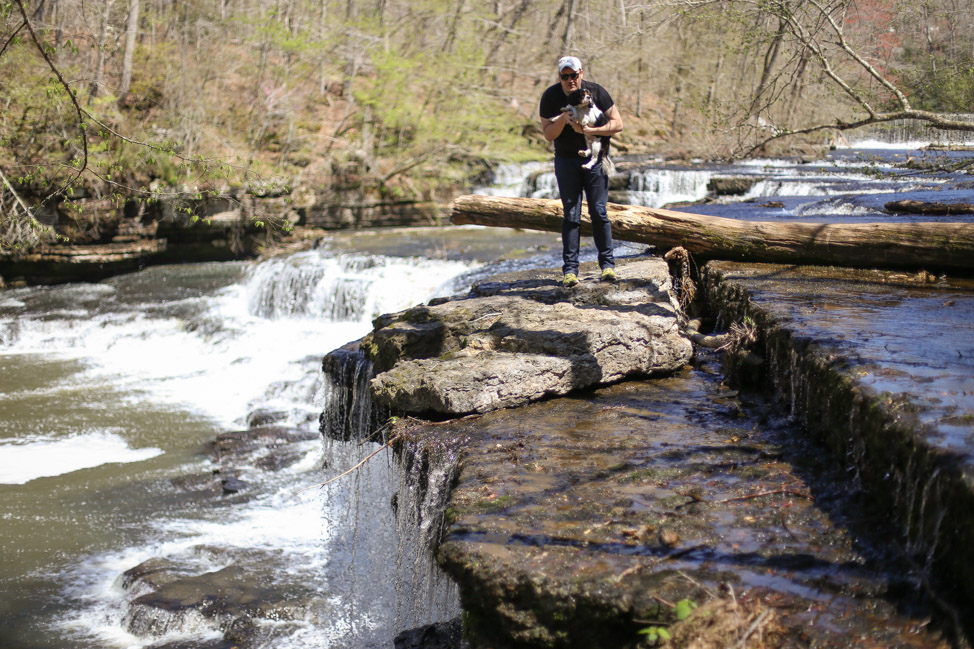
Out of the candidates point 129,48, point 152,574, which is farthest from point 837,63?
point 129,48

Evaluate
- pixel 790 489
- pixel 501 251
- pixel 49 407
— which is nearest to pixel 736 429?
pixel 790 489

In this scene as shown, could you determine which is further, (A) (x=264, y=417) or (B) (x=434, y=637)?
(A) (x=264, y=417)

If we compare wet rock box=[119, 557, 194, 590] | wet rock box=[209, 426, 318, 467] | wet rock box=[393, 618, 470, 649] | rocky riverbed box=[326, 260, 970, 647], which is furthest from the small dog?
wet rock box=[209, 426, 318, 467]

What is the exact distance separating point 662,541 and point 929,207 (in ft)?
25.9

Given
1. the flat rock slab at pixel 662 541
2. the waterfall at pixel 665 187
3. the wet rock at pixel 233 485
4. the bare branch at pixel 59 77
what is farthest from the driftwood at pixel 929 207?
the bare branch at pixel 59 77

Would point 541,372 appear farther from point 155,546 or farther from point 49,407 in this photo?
point 49,407

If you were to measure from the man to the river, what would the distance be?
2324 mm

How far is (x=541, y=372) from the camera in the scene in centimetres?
518

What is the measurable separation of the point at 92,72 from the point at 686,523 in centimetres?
1732

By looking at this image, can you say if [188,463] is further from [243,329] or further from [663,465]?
[663,465]

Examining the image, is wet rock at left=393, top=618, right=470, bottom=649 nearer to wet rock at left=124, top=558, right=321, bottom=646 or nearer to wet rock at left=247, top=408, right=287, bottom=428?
wet rock at left=124, top=558, right=321, bottom=646

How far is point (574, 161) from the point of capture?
20.0 feet

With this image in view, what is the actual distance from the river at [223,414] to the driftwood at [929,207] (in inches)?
25.6

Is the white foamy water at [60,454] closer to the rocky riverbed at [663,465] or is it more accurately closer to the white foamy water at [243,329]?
the white foamy water at [243,329]
